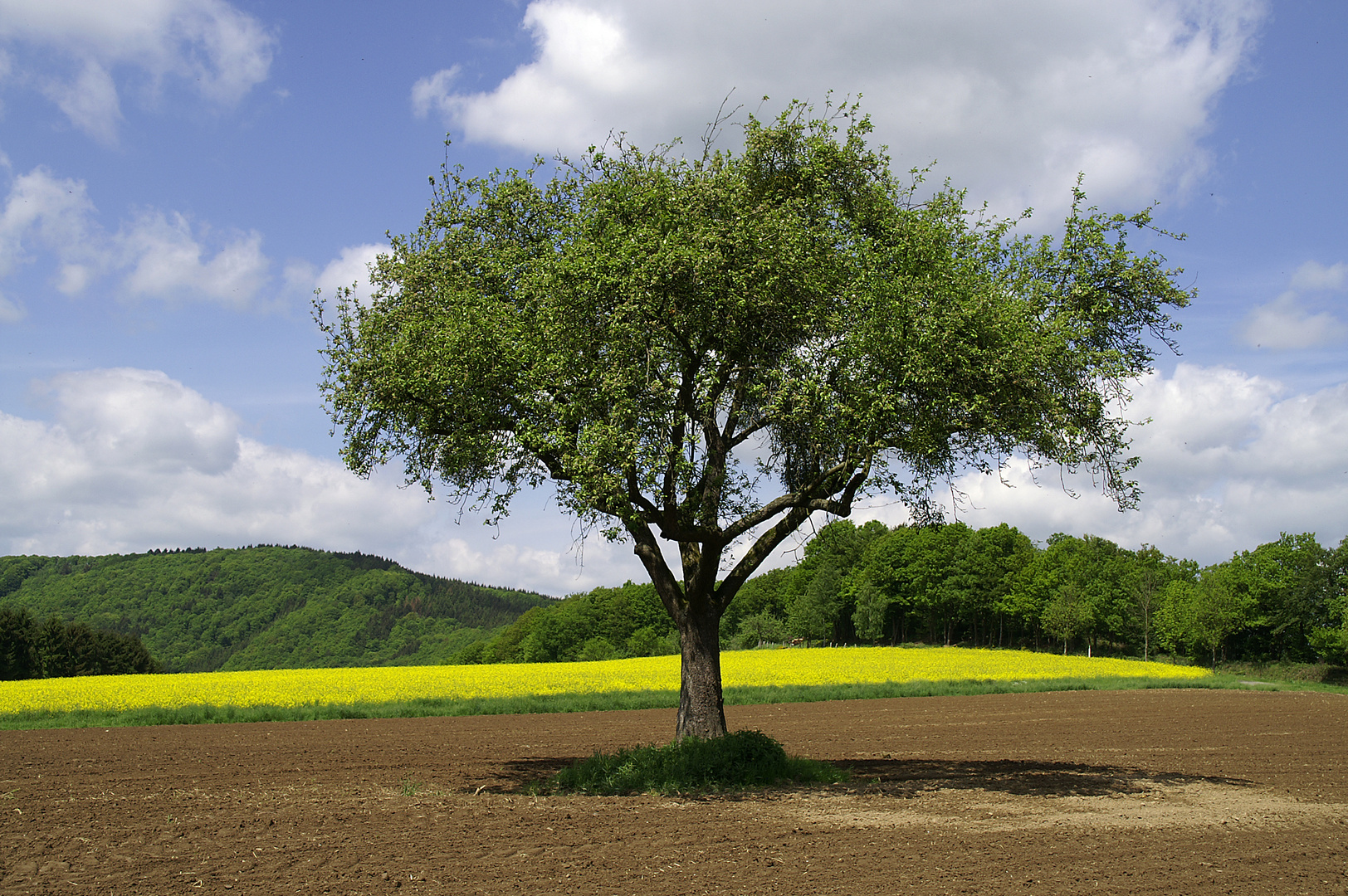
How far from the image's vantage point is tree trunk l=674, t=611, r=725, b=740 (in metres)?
16.8

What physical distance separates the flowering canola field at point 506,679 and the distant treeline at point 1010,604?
71.5 feet

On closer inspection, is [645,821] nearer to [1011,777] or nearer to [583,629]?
[1011,777]

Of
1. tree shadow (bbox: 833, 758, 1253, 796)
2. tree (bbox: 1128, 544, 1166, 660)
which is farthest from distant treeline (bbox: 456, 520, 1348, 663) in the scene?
tree shadow (bbox: 833, 758, 1253, 796)

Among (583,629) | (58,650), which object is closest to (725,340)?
(58,650)

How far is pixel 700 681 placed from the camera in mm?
16891

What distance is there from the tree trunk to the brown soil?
6.82ft

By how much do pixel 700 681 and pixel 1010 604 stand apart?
314ft

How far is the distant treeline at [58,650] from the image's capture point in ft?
259

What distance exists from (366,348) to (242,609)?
8175 inches

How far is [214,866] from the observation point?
10.1 meters

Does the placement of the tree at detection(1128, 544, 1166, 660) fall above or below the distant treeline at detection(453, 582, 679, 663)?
above

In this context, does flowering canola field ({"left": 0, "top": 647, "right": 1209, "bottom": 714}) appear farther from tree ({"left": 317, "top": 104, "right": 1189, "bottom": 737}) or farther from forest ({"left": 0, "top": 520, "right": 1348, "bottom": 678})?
tree ({"left": 317, "top": 104, "right": 1189, "bottom": 737})

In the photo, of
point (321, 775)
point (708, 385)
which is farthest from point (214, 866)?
point (708, 385)

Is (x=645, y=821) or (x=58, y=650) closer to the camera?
(x=645, y=821)
